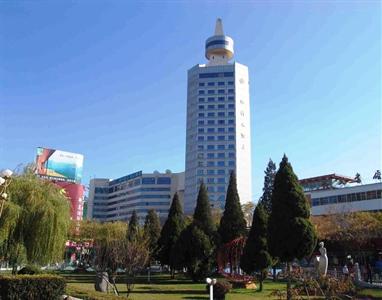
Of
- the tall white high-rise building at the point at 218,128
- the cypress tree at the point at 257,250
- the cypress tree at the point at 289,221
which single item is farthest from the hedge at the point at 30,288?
the tall white high-rise building at the point at 218,128

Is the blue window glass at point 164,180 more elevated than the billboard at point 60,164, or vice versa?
the blue window glass at point 164,180

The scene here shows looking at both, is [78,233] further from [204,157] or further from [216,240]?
[204,157]

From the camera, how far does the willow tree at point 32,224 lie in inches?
835

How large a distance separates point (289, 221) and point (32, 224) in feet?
49.1

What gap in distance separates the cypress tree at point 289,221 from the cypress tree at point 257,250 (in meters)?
2.49

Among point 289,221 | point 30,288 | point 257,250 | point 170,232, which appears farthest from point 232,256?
point 30,288

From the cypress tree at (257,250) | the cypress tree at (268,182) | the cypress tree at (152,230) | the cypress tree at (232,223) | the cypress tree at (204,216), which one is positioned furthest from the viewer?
the cypress tree at (268,182)

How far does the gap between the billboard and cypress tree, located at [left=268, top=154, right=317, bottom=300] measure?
237ft

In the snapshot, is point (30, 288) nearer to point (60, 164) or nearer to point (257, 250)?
point (257, 250)

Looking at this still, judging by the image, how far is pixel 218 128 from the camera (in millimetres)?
121062

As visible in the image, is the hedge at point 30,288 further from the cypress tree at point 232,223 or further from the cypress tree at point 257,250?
the cypress tree at point 232,223

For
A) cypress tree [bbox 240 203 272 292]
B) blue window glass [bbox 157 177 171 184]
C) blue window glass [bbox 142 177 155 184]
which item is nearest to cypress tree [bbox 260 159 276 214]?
cypress tree [bbox 240 203 272 292]

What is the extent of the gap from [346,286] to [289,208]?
44.4 feet

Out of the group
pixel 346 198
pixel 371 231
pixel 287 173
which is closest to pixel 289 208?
pixel 287 173
